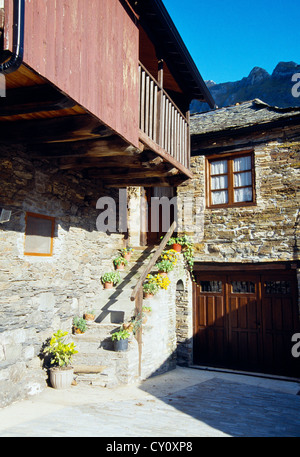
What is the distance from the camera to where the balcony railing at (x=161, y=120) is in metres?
6.37

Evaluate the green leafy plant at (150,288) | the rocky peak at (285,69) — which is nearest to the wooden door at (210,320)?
the green leafy plant at (150,288)

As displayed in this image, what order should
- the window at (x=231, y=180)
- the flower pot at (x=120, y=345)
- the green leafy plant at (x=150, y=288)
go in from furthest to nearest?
the window at (x=231, y=180) < the green leafy plant at (x=150, y=288) < the flower pot at (x=120, y=345)

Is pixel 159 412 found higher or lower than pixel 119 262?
lower

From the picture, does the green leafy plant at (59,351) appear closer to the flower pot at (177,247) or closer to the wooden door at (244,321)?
the flower pot at (177,247)

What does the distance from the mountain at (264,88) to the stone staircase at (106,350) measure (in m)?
30.2

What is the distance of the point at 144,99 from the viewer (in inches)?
258

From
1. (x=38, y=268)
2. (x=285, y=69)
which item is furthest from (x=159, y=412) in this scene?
(x=285, y=69)

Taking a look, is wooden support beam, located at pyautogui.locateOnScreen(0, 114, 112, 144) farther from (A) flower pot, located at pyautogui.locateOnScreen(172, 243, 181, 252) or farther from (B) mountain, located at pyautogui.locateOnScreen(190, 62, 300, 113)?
(B) mountain, located at pyautogui.locateOnScreen(190, 62, 300, 113)

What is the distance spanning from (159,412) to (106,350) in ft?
5.78

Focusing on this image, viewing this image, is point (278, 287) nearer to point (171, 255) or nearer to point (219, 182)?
point (171, 255)

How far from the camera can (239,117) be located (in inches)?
385

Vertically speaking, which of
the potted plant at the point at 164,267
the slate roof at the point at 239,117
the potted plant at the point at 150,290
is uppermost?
the slate roof at the point at 239,117

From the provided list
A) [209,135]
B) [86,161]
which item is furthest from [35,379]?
[209,135]
